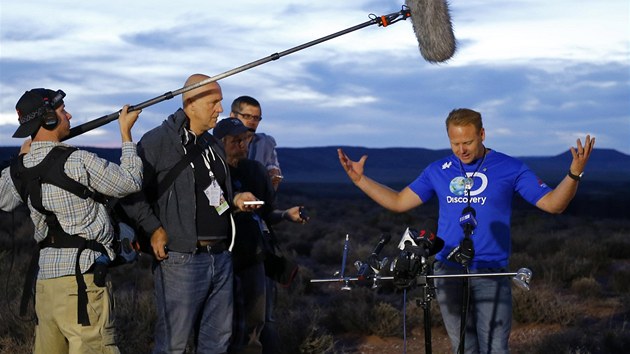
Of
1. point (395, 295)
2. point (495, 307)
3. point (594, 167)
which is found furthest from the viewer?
point (594, 167)

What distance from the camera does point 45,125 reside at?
5086 millimetres

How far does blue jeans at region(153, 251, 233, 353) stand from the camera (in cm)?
561

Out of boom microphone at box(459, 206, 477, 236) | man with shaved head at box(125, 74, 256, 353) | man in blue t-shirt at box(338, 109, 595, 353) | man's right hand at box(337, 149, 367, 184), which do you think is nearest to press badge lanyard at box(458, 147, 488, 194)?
man in blue t-shirt at box(338, 109, 595, 353)

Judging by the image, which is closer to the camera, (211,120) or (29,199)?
(29,199)

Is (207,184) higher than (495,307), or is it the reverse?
(207,184)

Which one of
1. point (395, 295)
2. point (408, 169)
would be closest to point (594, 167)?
point (408, 169)

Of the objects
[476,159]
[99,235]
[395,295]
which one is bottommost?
[395,295]

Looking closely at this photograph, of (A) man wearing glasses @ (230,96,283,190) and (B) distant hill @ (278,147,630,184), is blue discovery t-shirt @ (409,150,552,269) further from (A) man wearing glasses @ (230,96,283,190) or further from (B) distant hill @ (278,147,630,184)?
(B) distant hill @ (278,147,630,184)

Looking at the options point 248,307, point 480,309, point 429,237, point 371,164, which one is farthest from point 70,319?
point 371,164

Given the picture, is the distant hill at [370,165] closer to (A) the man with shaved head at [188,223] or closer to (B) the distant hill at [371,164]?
(B) the distant hill at [371,164]

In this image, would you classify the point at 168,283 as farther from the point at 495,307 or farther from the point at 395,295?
the point at 395,295

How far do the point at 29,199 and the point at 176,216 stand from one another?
0.88 meters

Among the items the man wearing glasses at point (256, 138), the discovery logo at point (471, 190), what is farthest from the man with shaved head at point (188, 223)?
the discovery logo at point (471, 190)

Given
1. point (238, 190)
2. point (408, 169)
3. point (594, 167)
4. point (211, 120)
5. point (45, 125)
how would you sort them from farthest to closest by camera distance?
point (594, 167)
point (408, 169)
point (238, 190)
point (211, 120)
point (45, 125)
